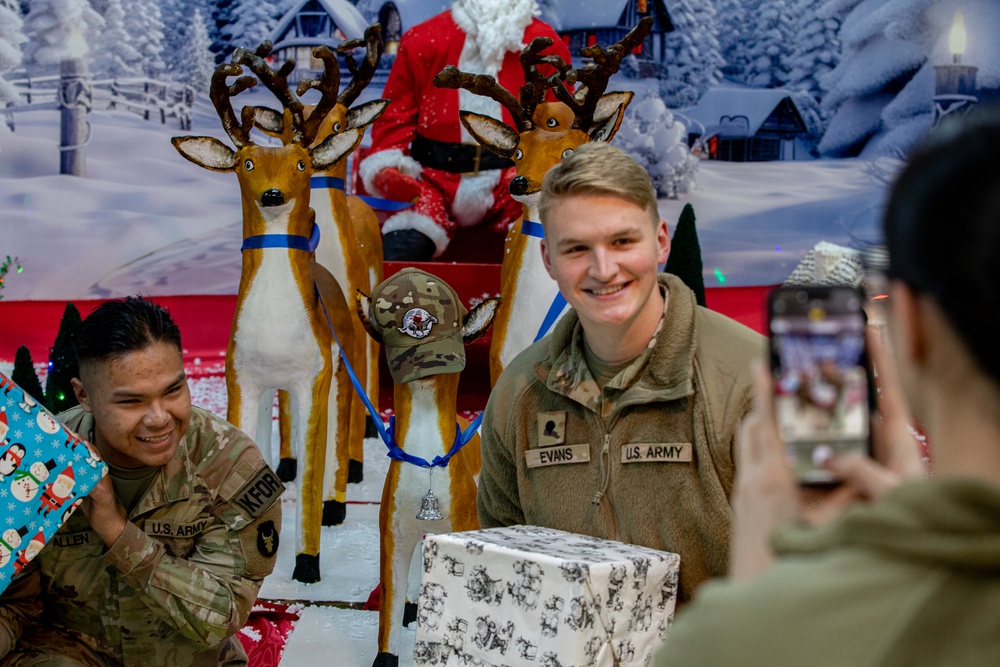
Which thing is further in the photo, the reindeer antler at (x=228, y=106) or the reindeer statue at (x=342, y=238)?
the reindeer statue at (x=342, y=238)

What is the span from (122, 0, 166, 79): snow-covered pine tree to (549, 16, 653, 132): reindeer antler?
4.41 m

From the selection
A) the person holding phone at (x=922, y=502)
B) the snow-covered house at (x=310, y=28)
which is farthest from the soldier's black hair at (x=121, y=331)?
the snow-covered house at (x=310, y=28)

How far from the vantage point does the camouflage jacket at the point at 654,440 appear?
76.5 inches

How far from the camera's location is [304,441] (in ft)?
11.5

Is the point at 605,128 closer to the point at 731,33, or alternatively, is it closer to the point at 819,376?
the point at 819,376

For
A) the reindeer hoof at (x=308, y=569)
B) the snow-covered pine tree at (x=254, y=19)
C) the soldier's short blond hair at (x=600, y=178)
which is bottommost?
the reindeer hoof at (x=308, y=569)

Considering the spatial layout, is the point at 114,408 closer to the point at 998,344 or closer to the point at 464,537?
the point at 464,537

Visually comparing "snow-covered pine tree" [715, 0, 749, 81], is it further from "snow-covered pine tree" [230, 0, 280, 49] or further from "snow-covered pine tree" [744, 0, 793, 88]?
"snow-covered pine tree" [230, 0, 280, 49]

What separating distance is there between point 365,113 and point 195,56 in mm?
3874

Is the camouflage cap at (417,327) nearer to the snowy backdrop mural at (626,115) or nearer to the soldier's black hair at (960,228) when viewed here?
the soldier's black hair at (960,228)

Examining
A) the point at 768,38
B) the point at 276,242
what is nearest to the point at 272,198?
the point at 276,242

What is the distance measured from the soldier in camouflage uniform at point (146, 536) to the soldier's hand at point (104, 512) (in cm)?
3

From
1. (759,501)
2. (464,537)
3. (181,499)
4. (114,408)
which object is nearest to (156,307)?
(114,408)

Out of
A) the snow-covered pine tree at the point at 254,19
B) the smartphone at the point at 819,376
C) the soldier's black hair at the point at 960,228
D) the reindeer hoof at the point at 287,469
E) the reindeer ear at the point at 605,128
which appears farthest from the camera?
the snow-covered pine tree at the point at 254,19
